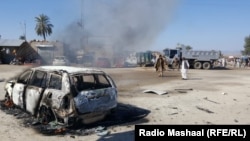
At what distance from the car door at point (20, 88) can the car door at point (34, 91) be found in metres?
0.27

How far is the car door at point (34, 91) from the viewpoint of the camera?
27.6 ft

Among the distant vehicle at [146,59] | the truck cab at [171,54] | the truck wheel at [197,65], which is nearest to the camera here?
the truck cab at [171,54]

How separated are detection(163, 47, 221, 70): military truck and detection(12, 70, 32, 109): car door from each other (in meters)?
26.7

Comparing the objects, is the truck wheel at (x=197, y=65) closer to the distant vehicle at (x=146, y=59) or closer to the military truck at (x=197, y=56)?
the military truck at (x=197, y=56)

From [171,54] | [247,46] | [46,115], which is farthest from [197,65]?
[247,46]

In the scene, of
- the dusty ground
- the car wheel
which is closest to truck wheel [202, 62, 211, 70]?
the dusty ground

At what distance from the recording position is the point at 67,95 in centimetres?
764

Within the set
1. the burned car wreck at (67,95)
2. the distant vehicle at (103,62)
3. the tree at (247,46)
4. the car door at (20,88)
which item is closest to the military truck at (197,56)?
the distant vehicle at (103,62)

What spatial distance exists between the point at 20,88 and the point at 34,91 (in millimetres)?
1052

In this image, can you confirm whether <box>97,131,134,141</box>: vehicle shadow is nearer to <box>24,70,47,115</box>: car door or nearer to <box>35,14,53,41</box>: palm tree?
<box>24,70,47,115</box>: car door

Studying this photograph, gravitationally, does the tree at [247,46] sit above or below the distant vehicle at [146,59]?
above

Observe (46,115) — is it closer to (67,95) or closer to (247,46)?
(67,95)

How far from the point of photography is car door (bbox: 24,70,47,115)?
8406 millimetres

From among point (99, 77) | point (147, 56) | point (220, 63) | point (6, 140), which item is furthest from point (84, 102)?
point (220, 63)
